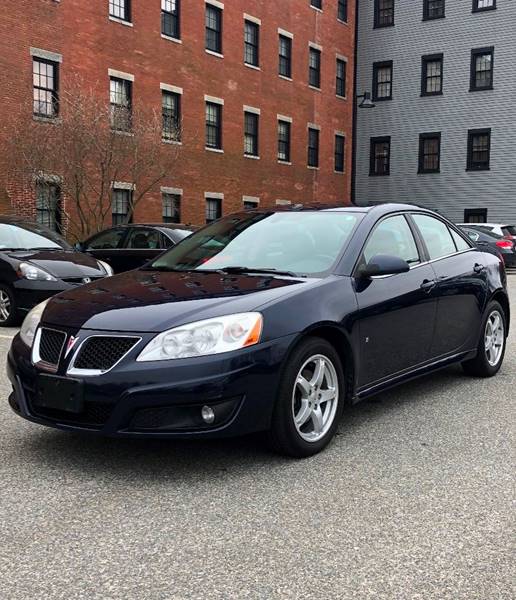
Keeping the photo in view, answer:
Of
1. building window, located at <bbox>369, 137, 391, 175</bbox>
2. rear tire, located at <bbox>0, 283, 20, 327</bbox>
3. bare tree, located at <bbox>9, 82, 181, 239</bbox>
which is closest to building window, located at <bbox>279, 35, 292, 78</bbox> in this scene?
building window, located at <bbox>369, 137, 391, 175</bbox>

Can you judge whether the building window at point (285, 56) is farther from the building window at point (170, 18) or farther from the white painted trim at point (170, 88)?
the white painted trim at point (170, 88)

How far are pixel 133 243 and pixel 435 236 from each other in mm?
8408

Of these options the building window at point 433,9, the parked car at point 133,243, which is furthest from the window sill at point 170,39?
the building window at point 433,9

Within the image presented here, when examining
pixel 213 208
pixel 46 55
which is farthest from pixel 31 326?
pixel 213 208

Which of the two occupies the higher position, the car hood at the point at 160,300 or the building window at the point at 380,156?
the building window at the point at 380,156

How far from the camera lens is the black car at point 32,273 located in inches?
372

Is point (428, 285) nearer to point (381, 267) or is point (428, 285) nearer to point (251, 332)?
point (381, 267)

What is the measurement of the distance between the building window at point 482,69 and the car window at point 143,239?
26.6m

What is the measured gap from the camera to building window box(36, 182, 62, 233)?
20.4m

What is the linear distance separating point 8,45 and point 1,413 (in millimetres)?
17661

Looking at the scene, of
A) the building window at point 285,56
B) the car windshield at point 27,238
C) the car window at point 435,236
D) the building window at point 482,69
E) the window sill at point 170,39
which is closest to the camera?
the car window at point 435,236

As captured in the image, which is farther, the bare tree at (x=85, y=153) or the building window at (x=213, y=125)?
the building window at (x=213, y=125)

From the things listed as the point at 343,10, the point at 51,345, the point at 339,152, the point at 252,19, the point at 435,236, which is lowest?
the point at 51,345

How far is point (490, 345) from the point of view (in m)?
6.46
